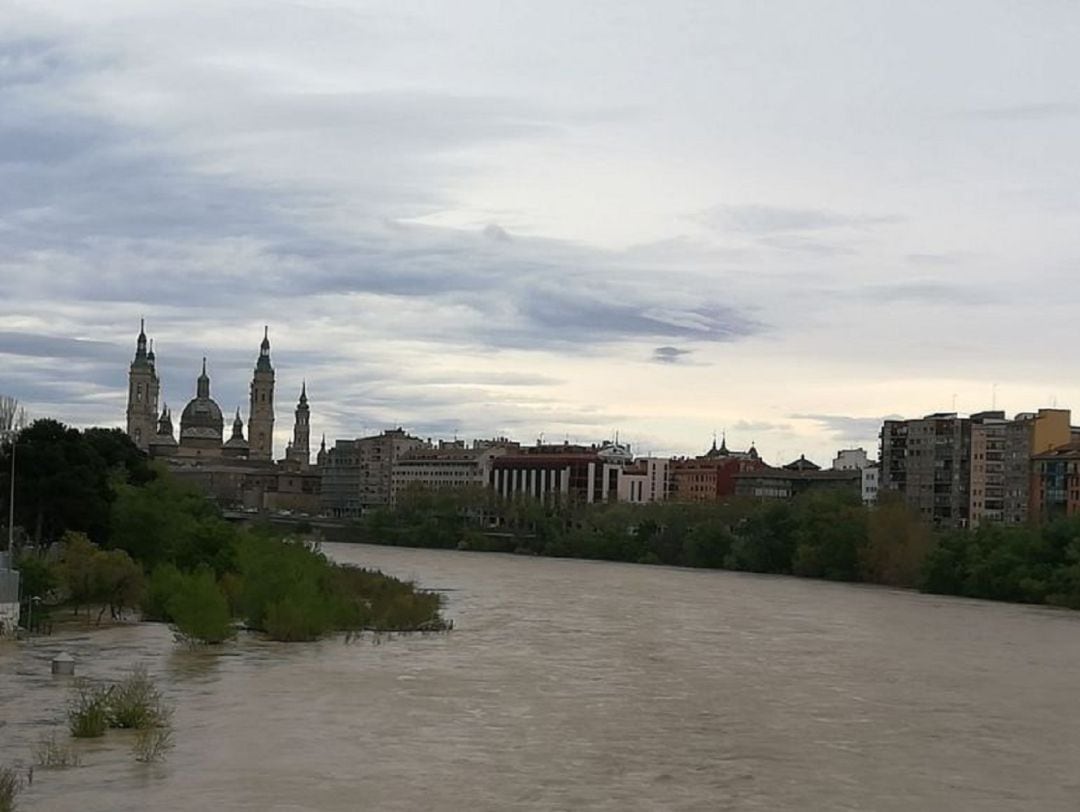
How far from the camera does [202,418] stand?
189 meters

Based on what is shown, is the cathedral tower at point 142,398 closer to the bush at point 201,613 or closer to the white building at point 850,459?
the white building at point 850,459

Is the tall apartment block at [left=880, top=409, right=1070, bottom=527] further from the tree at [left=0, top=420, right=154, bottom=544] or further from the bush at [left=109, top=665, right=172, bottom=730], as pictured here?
the bush at [left=109, top=665, right=172, bottom=730]

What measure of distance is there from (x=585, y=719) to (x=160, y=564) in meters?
19.8

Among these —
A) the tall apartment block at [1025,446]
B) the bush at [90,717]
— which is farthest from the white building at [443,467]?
the bush at [90,717]

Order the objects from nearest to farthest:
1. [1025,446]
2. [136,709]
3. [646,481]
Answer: [136,709] → [1025,446] → [646,481]

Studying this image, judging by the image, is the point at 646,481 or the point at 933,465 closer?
the point at 933,465

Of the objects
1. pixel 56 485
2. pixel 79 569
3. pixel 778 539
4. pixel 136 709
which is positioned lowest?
pixel 136 709

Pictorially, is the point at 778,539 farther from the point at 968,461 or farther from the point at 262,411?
the point at 262,411

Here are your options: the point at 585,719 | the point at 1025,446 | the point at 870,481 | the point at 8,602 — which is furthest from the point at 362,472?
the point at 585,719

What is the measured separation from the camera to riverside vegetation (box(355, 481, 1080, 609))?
194 feet

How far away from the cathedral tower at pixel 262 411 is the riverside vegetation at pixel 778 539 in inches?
3146

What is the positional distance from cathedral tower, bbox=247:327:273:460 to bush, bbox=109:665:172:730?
174 meters

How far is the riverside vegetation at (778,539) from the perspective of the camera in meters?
59.0

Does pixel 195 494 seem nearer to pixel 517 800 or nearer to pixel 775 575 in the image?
pixel 775 575
